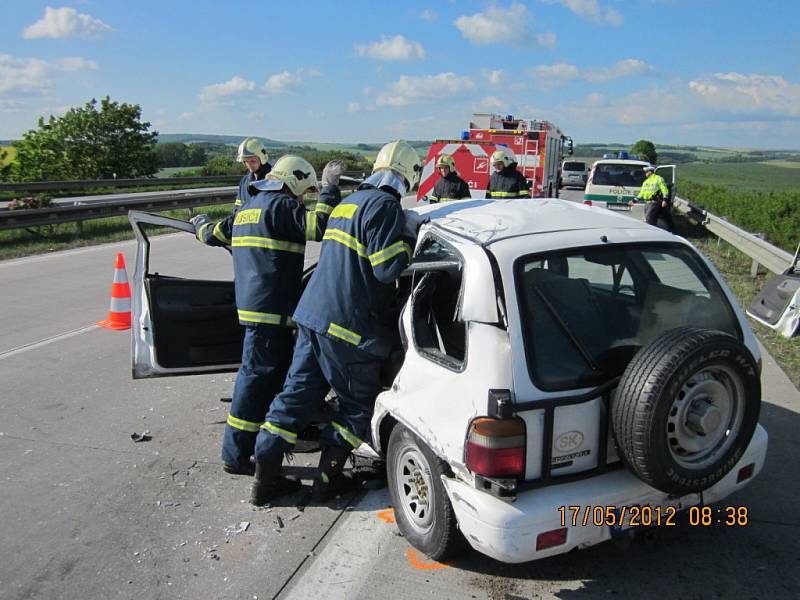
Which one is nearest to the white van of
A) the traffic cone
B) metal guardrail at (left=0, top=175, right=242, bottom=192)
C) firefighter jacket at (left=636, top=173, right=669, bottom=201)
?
firefighter jacket at (left=636, top=173, right=669, bottom=201)

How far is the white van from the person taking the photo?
55.3ft

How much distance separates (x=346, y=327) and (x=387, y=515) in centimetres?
109

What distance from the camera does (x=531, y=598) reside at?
2900 mm

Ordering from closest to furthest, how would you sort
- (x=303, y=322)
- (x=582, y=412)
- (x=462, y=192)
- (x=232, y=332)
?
(x=582, y=412), (x=303, y=322), (x=232, y=332), (x=462, y=192)

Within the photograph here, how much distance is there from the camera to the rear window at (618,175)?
17141mm

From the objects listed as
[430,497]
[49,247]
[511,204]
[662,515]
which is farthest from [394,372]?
[49,247]

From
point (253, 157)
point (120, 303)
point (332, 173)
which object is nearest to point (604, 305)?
point (332, 173)

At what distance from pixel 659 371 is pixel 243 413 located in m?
2.53

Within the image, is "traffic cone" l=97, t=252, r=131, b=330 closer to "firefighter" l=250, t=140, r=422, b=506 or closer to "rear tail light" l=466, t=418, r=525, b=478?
"firefighter" l=250, t=140, r=422, b=506

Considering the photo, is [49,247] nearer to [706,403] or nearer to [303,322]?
[303,322]

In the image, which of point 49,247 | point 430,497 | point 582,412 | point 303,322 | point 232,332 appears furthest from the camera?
point 49,247

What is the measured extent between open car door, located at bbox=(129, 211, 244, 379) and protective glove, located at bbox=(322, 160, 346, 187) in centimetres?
101

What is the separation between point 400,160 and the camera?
12.6 ft

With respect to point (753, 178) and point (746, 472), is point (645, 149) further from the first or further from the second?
point (746, 472)
